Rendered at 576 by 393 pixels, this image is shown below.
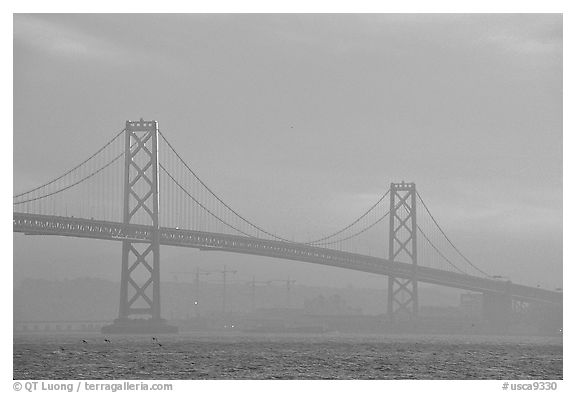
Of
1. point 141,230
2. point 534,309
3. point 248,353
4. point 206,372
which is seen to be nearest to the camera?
point 206,372

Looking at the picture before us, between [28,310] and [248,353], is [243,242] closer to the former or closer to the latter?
[248,353]

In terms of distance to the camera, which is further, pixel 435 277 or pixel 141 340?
pixel 435 277

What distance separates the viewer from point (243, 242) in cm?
8856

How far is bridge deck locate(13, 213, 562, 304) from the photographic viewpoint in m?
78.4

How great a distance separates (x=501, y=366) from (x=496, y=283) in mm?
46554

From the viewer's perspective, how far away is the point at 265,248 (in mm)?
89062

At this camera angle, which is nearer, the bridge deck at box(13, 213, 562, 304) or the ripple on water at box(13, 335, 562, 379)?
the ripple on water at box(13, 335, 562, 379)

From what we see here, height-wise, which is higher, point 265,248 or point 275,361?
point 265,248

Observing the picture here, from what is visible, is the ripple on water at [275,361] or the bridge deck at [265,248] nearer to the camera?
the ripple on water at [275,361]

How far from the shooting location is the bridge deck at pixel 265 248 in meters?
78.4

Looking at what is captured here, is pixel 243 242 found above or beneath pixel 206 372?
above

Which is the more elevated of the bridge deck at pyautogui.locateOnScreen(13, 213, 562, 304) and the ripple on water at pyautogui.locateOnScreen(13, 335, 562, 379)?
the bridge deck at pyautogui.locateOnScreen(13, 213, 562, 304)

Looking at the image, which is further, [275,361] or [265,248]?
[265,248]

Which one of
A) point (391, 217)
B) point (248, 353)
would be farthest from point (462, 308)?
point (248, 353)
